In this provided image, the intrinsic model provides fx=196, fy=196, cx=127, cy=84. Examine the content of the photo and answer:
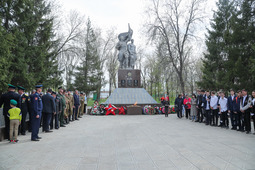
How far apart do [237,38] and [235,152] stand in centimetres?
1468

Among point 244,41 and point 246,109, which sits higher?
point 244,41

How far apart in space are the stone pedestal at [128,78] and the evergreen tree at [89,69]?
1237 cm

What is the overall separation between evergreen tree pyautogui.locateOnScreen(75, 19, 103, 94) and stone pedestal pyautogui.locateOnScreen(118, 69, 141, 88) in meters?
12.4

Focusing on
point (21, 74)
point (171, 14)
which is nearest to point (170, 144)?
point (21, 74)

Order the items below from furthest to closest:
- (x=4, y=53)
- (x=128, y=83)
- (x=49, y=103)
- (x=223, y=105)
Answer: (x=128, y=83) → (x=4, y=53) → (x=223, y=105) → (x=49, y=103)

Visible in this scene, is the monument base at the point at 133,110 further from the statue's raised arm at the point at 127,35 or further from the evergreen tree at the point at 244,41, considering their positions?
the statue's raised arm at the point at 127,35

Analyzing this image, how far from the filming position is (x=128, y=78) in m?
21.6

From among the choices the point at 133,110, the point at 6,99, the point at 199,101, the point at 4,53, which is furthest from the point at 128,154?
the point at 133,110

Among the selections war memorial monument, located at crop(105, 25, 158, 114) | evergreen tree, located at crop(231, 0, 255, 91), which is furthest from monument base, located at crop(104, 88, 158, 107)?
evergreen tree, located at crop(231, 0, 255, 91)

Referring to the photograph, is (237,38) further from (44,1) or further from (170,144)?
(44,1)

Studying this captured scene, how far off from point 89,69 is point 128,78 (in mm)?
15073

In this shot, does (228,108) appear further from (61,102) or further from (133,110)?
(133,110)

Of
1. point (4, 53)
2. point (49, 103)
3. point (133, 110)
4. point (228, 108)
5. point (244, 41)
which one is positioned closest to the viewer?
point (49, 103)

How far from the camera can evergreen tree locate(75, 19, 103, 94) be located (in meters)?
32.7
